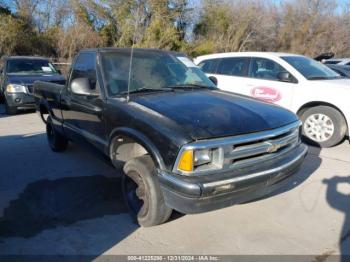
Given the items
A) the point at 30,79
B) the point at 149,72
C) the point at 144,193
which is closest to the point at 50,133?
the point at 149,72

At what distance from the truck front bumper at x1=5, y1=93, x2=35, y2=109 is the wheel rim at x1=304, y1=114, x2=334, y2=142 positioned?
7.38 m

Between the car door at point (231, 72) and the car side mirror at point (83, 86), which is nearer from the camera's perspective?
the car side mirror at point (83, 86)

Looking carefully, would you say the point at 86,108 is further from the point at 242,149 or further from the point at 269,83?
the point at 269,83

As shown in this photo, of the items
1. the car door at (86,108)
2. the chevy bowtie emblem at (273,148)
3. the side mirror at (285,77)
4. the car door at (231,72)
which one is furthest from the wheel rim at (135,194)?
the car door at (231,72)

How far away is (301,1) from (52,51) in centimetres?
2479

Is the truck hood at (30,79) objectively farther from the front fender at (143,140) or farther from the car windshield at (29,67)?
the front fender at (143,140)

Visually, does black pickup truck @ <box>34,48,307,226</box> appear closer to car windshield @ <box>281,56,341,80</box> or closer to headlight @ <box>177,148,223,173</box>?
headlight @ <box>177,148,223,173</box>

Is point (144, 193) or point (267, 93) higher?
point (267, 93)

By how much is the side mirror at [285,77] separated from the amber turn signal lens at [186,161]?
4.35 metres

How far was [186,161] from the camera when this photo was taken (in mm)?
2818

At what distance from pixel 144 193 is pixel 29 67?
875 cm

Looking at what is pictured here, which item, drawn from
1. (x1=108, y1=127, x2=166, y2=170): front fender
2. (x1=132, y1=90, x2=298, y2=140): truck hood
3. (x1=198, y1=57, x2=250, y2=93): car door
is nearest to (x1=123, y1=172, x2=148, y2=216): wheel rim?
(x1=108, y1=127, x2=166, y2=170): front fender

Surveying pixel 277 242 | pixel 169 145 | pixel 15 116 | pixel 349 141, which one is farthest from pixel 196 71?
pixel 15 116

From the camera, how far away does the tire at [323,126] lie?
600 centimetres
